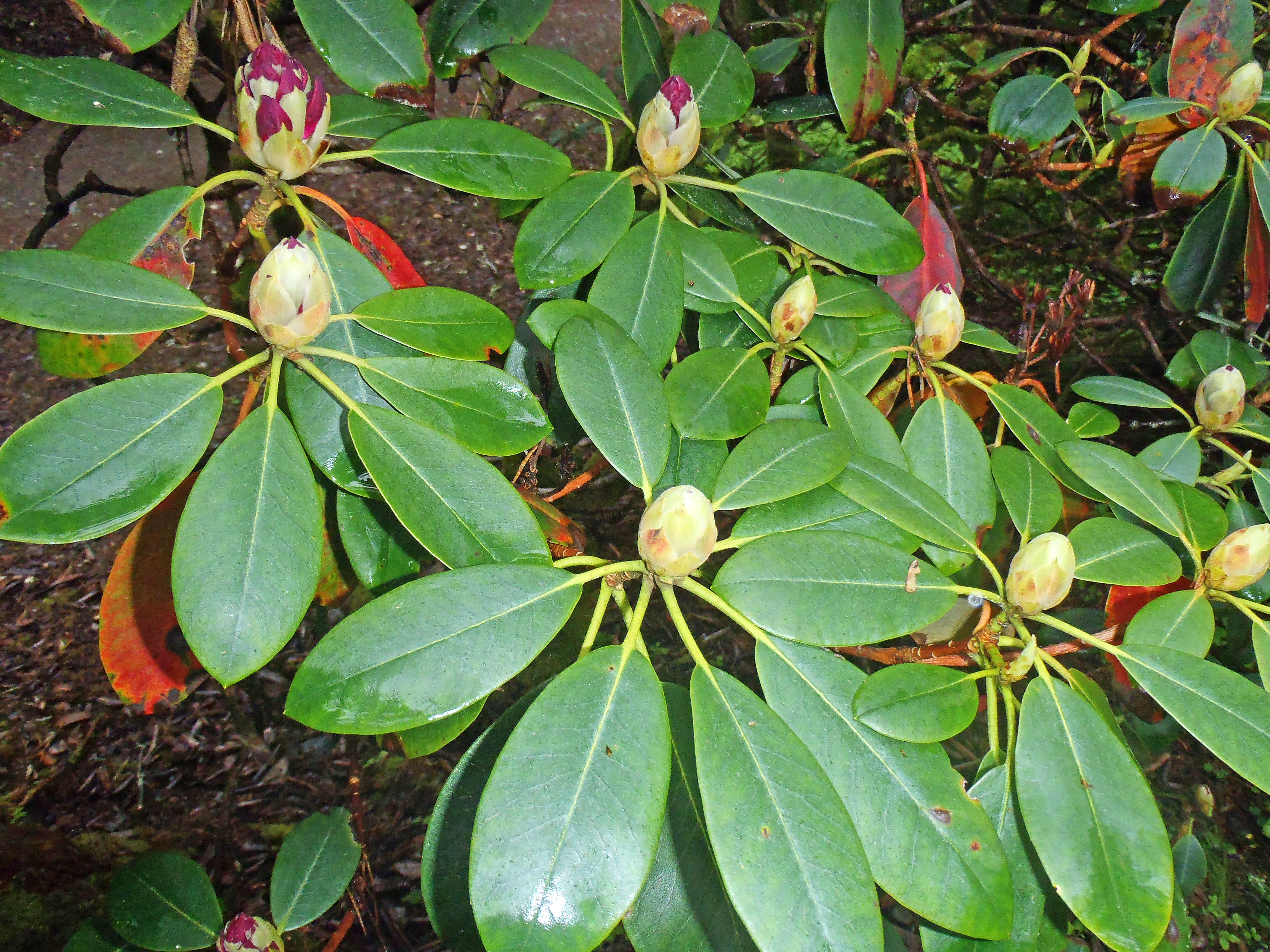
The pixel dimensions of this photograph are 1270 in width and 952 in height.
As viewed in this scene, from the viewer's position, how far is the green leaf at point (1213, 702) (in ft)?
2.07

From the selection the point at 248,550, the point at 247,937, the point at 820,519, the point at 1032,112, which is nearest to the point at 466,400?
the point at 248,550

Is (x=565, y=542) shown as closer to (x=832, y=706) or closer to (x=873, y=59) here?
(x=832, y=706)

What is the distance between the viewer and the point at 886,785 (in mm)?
601

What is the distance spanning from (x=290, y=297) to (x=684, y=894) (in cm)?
57

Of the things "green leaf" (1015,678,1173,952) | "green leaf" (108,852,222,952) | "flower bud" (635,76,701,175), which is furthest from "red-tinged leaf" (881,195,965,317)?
"green leaf" (108,852,222,952)

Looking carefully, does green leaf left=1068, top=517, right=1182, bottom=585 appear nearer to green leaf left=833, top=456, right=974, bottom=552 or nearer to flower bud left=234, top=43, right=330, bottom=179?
green leaf left=833, top=456, right=974, bottom=552

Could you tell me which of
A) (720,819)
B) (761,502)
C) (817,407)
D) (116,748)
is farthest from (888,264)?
(116,748)

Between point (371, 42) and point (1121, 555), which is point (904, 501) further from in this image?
point (371, 42)

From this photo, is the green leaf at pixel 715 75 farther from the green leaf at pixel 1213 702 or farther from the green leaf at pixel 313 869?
the green leaf at pixel 313 869

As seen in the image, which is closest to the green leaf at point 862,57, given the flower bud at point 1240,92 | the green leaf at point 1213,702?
the flower bud at point 1240,92

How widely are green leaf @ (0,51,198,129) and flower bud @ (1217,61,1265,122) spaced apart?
1262 mm

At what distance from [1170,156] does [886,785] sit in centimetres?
97

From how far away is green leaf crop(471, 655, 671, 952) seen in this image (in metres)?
0.49

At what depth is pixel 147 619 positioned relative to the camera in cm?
92
